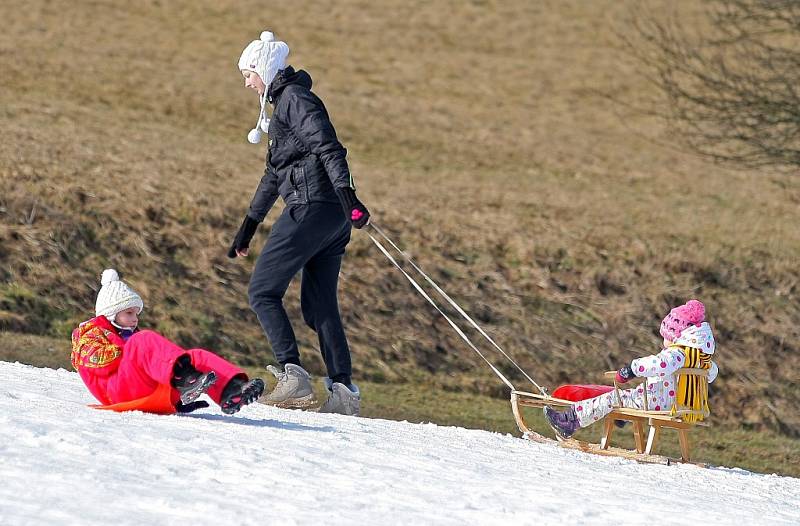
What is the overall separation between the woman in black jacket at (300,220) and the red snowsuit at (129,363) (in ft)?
4.18

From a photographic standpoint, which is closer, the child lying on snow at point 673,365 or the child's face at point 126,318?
the child's face at point 126,318

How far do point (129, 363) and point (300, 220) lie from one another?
1.63m

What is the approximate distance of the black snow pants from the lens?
311 inches

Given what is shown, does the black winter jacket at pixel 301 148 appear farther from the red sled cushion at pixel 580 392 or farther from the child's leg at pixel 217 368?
the red sled cushion at pixel 580 392

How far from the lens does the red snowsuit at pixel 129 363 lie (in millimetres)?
6609

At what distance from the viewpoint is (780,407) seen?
1352 cm

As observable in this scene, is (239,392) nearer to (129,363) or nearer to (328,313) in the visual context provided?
(129,363)

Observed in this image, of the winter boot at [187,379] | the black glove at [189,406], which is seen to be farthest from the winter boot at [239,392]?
the black glove at [189,406]

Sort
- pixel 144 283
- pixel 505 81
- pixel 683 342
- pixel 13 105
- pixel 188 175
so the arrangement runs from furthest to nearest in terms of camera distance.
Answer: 1. pixel 505 81
2. pixel 13 105
3. pixel 188 175
4. pixel 144 283
5. pixel 683 342

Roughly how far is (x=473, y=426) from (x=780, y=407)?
4.81m

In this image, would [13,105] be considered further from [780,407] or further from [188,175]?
[780,407]

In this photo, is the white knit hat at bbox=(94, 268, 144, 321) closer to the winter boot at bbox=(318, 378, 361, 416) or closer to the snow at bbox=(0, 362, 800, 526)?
the snow at bbox=(0, 362, 800, 526)

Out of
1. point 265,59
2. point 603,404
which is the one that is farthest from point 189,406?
point 603,404

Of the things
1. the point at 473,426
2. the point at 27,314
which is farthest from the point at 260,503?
the point at 27,314
